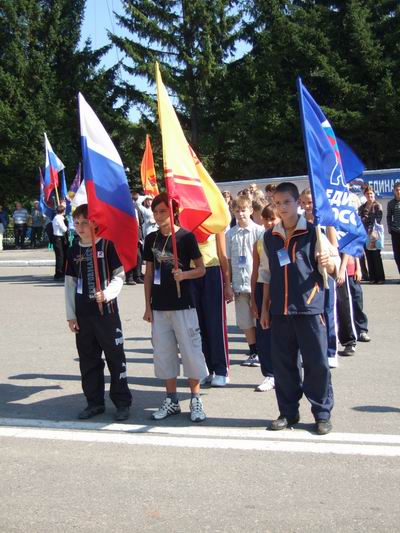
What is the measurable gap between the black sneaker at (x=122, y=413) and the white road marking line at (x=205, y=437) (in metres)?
0.12

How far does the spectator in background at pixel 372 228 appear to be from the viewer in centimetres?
1445

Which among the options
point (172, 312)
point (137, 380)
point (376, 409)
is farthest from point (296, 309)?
point (137, 380)

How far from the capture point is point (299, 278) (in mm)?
5484

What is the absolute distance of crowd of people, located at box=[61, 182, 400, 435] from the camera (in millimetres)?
5512

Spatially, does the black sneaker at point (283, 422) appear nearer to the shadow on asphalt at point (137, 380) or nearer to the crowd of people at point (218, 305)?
the crowd of people at point (218, 305)

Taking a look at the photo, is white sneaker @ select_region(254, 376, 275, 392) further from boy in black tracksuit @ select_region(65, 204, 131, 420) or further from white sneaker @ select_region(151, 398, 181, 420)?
boy in black tracksuit @ select_region(65, 204, 131, 420)

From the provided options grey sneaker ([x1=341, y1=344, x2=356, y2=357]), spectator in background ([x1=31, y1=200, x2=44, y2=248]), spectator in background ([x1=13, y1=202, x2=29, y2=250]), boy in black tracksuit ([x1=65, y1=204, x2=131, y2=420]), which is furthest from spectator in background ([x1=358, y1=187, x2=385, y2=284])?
spectator in background ([x1=13, y1=202, x2=29, y2=250])

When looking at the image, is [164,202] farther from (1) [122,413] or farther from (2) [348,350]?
(2) [348,350]

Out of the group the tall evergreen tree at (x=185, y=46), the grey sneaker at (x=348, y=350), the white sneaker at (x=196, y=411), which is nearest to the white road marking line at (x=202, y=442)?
the white sneaker at (x=196, y=411)

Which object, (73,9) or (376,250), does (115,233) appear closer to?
(376,250)

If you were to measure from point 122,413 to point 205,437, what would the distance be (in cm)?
86

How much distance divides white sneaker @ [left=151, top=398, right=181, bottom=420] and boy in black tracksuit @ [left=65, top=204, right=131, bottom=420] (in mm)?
250

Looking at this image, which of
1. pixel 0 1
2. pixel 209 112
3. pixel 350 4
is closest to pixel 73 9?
pixel 0 1

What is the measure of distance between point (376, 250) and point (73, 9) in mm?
31223
